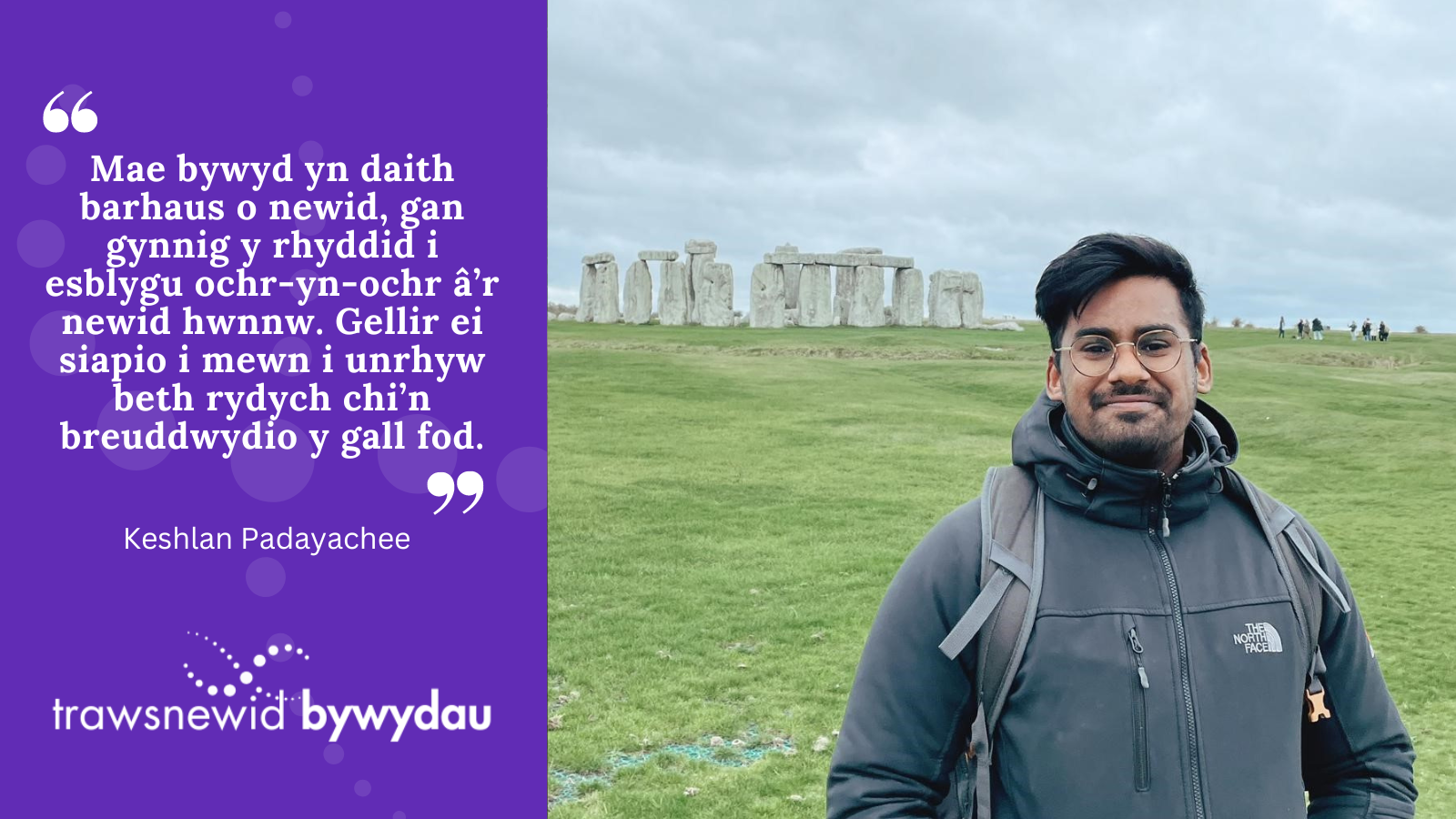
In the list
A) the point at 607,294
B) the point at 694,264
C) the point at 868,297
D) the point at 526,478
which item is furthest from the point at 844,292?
the point at 526,478

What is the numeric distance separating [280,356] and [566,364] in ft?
73.8

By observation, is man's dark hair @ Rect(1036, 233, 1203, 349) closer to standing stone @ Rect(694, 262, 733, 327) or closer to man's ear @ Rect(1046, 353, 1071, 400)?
man's ear @ Rect(1046, 353, 1071, 400)

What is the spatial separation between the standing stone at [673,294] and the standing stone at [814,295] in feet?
16.6

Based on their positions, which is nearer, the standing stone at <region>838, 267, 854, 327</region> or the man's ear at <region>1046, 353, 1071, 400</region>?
the man's ear at <region>1046, 353, 1071, 400</region>

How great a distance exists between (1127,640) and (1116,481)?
323 mm

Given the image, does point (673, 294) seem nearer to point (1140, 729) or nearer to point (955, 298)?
point (955, 298)

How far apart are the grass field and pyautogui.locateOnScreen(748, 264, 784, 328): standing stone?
1654cm

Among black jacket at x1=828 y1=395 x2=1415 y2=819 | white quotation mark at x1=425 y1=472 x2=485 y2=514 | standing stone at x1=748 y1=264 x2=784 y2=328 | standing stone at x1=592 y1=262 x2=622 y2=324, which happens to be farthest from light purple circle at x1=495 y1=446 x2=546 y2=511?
standing stone at x1=592 y1=262 x2=622 y2=324

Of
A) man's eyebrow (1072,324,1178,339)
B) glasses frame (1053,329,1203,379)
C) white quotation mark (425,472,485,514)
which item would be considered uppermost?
man's eyebrow (1072,324,1178,339)

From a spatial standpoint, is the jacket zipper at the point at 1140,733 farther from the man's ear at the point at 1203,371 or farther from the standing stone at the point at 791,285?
the standing stone at the point at 791,285

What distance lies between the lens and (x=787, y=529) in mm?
13203

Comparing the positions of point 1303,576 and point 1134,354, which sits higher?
point 1134,354

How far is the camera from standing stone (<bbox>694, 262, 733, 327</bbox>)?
4903 centimetres

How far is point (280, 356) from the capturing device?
26.1ft
